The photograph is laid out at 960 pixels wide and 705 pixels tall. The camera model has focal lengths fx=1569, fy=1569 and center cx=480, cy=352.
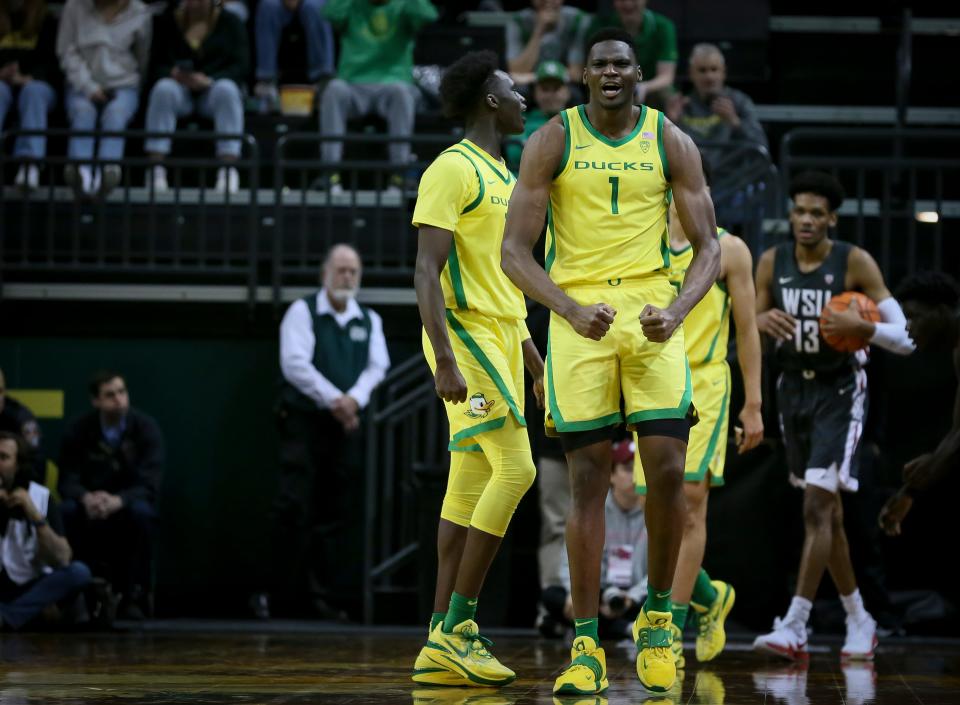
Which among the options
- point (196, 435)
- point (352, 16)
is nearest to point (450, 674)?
point (196, 435)

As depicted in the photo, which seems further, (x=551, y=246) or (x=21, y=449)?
(x=21, y=449)

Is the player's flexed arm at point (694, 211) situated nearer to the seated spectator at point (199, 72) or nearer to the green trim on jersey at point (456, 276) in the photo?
the green trim on jersey at point (456, 276)

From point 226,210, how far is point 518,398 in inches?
216

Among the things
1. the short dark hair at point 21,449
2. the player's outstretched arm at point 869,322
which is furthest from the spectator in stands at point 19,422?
the player's outstretched arm at point 869,322

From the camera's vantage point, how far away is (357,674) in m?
6.05

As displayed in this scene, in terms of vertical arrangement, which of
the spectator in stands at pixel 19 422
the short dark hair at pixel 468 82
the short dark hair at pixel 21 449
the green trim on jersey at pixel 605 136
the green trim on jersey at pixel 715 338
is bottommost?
the short dark hair at pixel 21 449

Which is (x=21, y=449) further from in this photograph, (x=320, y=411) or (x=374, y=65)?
(x=374, y=65)

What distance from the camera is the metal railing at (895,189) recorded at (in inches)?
390

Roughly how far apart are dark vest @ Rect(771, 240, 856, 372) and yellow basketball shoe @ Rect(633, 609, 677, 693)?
Answer: 2.41 metres

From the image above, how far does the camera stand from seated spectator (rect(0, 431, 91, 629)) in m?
8.99

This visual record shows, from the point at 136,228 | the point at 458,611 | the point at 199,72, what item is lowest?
the point at 458,611

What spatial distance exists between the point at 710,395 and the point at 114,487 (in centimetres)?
465

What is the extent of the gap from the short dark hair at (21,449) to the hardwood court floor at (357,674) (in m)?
1.18

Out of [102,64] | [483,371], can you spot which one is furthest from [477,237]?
[102,64]
